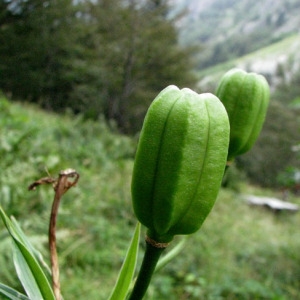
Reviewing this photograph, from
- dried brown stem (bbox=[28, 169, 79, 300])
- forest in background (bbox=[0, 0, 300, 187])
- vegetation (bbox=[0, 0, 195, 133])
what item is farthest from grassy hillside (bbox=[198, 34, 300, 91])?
dried brown stem (bbox=[28, 169, 79, 300])

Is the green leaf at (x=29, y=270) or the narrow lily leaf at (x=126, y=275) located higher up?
the green leaf at (x=29, y=270)

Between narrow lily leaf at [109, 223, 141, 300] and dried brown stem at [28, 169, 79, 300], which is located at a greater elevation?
dried brown stem at [28, 169, 79, 300]

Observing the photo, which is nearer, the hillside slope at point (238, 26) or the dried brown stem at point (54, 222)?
the dried brown stem at point (54, 222)

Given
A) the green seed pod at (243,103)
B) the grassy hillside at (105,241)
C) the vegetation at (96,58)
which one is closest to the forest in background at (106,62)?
the vegetation at (96,58)

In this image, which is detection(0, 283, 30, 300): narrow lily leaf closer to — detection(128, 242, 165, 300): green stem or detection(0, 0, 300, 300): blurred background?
detection(128, 242, 165, 300): green stem

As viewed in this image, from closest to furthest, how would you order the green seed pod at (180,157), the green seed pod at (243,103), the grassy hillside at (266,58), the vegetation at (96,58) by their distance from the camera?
the green seed pod at (180,157) < the green seed pod at (243,103) < the vegetation at (96,58) < the grassy hillside at (266,58)

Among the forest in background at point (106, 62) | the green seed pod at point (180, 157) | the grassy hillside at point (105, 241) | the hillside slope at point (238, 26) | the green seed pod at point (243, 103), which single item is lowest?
the hillside slope at point (238, 26)

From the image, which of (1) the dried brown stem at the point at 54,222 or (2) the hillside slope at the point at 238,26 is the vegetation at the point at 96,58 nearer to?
(1) the dried brown stem at the point at 54,222

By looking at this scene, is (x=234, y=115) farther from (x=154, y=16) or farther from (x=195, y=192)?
(x=154, y=16)
